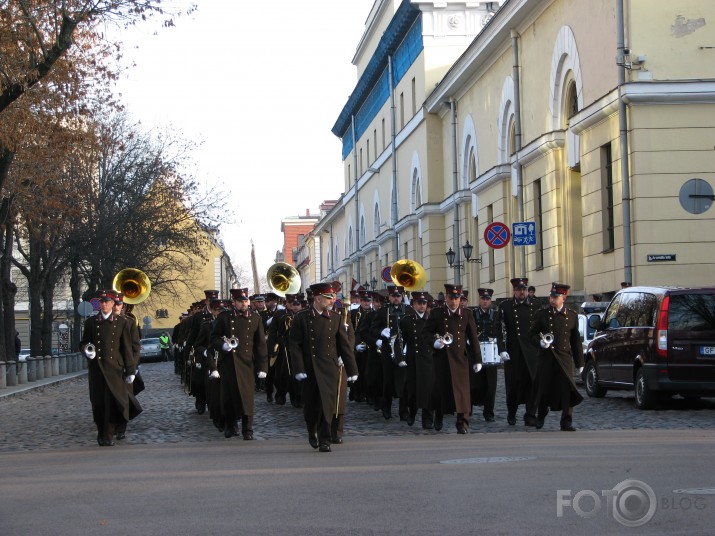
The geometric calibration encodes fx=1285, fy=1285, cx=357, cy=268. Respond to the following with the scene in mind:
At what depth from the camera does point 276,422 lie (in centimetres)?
1820

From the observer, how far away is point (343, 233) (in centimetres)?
8394

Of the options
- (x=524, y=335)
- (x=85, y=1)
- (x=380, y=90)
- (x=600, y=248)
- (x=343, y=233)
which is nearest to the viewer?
(x=524, y=335)

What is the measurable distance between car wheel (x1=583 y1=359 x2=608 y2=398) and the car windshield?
3.49m

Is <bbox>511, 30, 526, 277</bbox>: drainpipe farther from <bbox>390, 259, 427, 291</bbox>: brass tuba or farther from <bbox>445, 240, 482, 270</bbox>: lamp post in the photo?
<bbox>390, 259, 427, 291</bbox>: brass tuba

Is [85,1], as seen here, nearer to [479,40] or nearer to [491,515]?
[491,515]

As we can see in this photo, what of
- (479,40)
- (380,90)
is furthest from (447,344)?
(380,90)

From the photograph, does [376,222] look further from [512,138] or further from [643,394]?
[643,394]

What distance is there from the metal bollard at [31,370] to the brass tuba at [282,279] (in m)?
12.0

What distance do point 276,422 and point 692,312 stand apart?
594 cm

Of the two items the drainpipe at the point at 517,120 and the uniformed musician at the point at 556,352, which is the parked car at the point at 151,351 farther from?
the uniformed musician at the point at 556,352

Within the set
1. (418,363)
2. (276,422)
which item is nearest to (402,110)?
(276,422)

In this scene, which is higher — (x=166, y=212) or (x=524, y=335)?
(x=166, y=212)

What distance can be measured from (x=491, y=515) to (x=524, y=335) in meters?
8.59

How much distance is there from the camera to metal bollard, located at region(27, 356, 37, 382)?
121 feet
